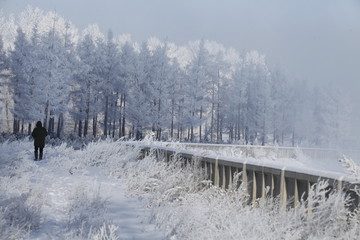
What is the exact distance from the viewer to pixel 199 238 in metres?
5.58

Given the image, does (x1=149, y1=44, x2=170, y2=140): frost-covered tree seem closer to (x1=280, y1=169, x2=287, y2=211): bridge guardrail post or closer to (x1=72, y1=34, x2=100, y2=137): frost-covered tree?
(x1=72, y1=34, x2=100, y2=137): frost-covered tree

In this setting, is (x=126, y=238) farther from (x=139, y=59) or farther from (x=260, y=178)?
(x=139, y=59)

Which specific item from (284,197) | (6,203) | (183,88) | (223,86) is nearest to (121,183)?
(6,203)

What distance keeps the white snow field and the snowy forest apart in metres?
32.5

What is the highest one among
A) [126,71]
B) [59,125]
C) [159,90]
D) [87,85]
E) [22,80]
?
[126,71]

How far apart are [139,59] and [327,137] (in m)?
31.3

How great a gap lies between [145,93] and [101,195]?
3983 centimetres

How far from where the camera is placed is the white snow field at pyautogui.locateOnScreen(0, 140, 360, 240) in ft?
17.3

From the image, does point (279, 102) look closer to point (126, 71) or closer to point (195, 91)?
point (195, 91)

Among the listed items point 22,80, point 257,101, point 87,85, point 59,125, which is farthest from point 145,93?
point 257,101

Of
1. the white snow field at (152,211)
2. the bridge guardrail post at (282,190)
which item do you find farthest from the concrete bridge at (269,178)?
the white snow field at (152,211)

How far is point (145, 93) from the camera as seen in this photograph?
159 ft

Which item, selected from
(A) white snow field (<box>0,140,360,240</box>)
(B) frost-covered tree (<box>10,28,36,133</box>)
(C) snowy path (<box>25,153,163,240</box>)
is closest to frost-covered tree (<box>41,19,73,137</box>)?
(B) frost-covered tree (<box>10,28,36,133</box>)

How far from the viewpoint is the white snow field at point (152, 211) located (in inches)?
208
